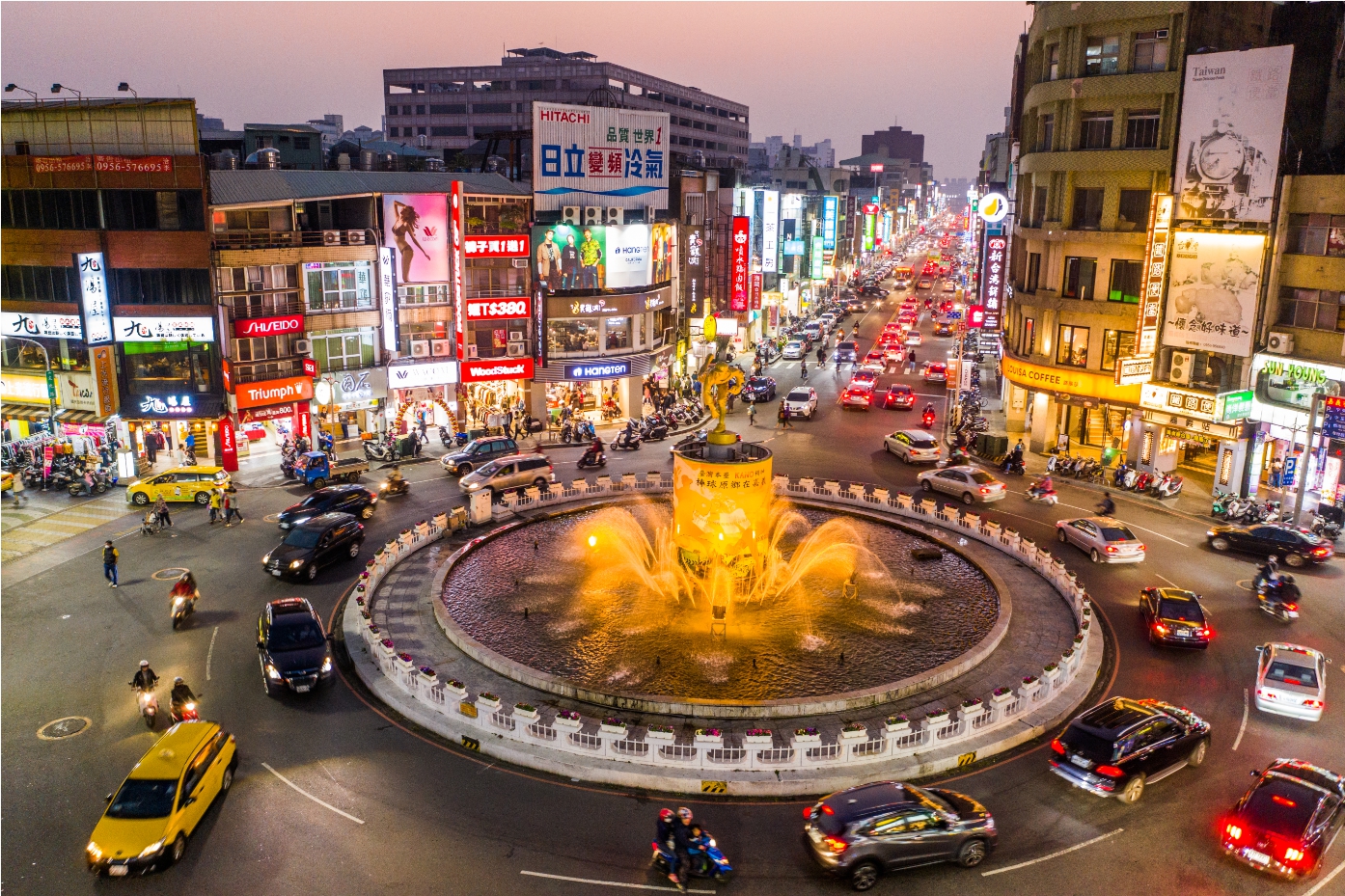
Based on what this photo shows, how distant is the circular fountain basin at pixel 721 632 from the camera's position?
2627cm

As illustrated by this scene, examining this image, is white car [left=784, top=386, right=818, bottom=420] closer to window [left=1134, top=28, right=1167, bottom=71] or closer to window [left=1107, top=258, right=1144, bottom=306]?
window [left=1107, top=258, right=1144, bottom=306]

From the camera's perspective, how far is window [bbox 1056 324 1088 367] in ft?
177

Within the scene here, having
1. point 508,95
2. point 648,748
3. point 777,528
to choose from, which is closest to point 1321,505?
point 777,528

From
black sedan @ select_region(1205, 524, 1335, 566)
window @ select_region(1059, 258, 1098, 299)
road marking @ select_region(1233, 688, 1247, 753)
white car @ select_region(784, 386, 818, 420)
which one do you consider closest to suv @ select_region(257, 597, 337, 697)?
road marking @ select_region(1233, 688, 1247, 753)

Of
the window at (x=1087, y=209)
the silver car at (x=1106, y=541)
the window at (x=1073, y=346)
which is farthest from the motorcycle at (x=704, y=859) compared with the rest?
the window at (x=1087, y=209)

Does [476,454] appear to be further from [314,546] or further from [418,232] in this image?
[314,546]

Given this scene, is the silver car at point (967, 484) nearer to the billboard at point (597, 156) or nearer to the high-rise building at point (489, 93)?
the billboard at point (597, 156)

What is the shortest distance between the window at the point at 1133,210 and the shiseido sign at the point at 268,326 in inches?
1733

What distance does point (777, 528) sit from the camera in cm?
4050

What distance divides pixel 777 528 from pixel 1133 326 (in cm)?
2475

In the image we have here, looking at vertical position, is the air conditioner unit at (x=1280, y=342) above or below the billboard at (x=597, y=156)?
below

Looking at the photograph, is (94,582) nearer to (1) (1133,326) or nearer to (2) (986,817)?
(2) (986,817)

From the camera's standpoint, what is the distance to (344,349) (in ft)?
183

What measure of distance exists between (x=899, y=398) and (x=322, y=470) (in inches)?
1549
